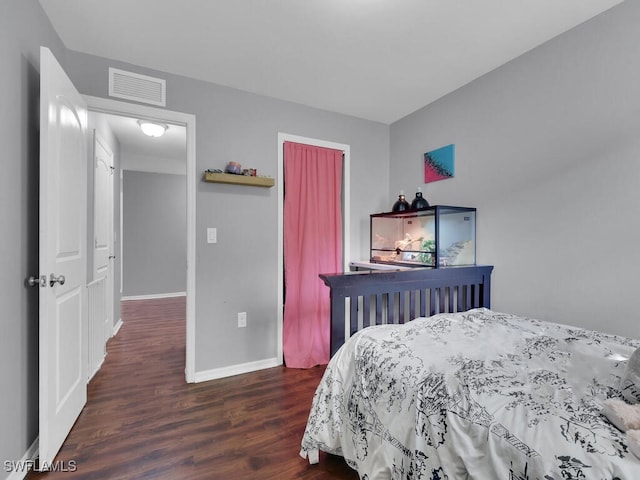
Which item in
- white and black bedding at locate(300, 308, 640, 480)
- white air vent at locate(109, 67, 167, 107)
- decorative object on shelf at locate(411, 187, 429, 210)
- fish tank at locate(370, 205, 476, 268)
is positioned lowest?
white and black bedding at locate(300, 308, 640, 480)

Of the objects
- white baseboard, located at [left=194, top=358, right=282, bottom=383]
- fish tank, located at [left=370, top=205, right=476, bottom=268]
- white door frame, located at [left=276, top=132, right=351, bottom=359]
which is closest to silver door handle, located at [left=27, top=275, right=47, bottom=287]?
white baseboard, located at [left=194, top=358, right=282, bottom=383]

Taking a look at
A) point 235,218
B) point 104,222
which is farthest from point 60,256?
point 104,222

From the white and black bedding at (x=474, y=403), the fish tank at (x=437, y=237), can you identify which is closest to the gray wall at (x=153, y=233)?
the fish tank at (x=437, y=237)

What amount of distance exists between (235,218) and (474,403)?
2139 millimetres

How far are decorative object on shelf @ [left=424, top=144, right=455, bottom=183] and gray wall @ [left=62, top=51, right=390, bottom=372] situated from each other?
42.4 inches

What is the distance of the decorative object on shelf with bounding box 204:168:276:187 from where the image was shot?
7.75 feet

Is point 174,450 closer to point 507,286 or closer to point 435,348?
point 435,348

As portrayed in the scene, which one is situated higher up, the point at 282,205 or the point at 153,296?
the point at 282,205

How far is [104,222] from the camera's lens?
304cm

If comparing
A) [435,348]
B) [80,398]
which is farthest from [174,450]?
[435,348]

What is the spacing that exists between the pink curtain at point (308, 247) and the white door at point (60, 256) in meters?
1.48

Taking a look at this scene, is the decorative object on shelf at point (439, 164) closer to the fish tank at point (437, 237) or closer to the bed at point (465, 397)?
the fish tank at point (437, 237)

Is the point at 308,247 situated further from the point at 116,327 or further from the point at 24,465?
the point at 116,327

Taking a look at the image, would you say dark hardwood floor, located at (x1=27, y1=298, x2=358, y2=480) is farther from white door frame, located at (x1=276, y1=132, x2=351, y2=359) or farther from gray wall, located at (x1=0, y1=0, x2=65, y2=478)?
white door frame, located at (x1=276, y1=132, x2=351, y2=359)
